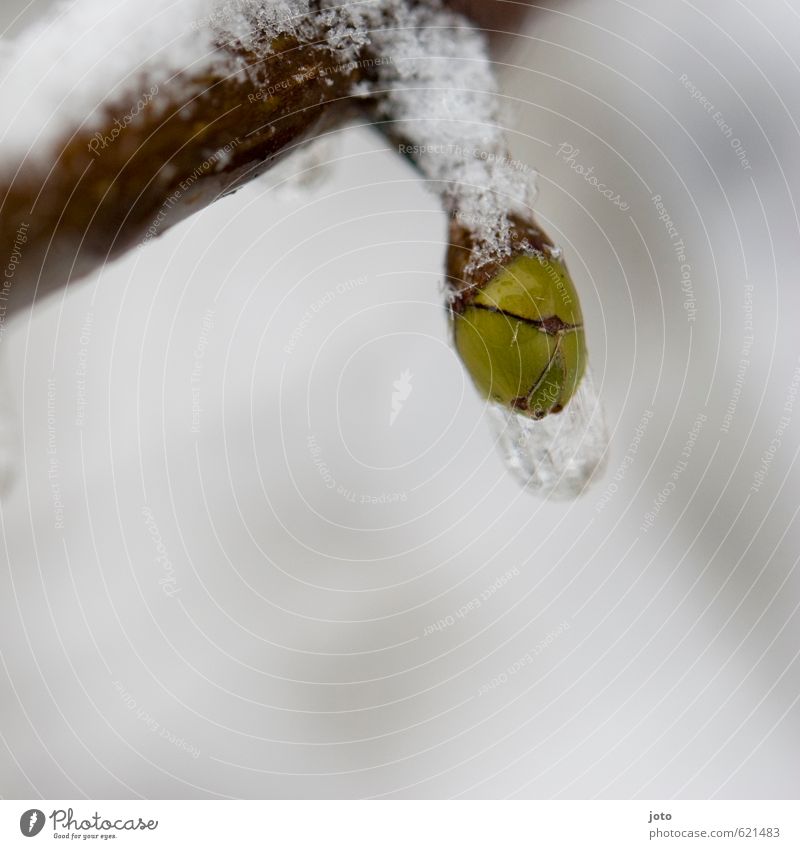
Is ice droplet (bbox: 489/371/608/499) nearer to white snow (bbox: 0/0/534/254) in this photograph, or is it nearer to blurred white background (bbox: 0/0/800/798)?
blurred white background (bbox: 0/0/800/798)

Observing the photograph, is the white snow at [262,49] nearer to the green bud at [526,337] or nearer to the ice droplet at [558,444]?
the green bud at [526,337]

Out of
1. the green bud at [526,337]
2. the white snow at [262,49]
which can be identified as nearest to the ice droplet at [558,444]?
the green bud at [526,337]

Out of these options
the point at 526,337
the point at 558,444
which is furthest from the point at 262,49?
the point at 558,444

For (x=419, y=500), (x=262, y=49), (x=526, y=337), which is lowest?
(x=419, y=500)

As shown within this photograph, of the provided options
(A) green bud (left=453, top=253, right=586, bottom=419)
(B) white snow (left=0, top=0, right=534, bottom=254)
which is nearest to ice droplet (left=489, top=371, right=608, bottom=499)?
(A) green bud (left=453, top=253, right=586, bottom=419)

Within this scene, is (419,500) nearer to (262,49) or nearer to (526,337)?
(526,337)
